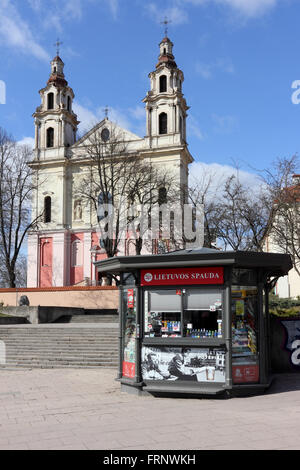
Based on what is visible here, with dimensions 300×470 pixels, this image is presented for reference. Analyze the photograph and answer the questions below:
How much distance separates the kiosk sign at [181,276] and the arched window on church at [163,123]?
44.7 metres

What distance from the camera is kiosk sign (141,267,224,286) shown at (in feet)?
33.9

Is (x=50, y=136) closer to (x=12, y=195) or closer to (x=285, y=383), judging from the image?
(x=12, y=195)

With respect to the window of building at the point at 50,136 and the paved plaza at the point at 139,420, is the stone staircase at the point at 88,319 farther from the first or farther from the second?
the window of building at the point at 50,136

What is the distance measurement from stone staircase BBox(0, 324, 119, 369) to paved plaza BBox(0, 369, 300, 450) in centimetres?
442

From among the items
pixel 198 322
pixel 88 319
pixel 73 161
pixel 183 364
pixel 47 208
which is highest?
pixel 73 161

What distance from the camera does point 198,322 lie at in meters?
10.4

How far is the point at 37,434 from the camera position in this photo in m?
7.13

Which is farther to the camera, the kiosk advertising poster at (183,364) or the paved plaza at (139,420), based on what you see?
the kiosk advertising poster at (183,364)

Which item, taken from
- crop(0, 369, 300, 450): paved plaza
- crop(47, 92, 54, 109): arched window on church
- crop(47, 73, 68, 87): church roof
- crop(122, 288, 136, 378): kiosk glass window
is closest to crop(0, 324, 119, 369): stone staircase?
crop(0, 369, 300, 450): paved plaza

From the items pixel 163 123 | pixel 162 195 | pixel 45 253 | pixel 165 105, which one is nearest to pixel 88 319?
pixel 162 195

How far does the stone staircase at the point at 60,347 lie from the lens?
54.5ft

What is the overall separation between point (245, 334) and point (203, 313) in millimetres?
1080

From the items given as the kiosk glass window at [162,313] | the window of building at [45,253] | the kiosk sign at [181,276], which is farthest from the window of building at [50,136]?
the kiosk glass window at [162,313]

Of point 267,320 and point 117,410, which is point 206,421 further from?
point 267,320
